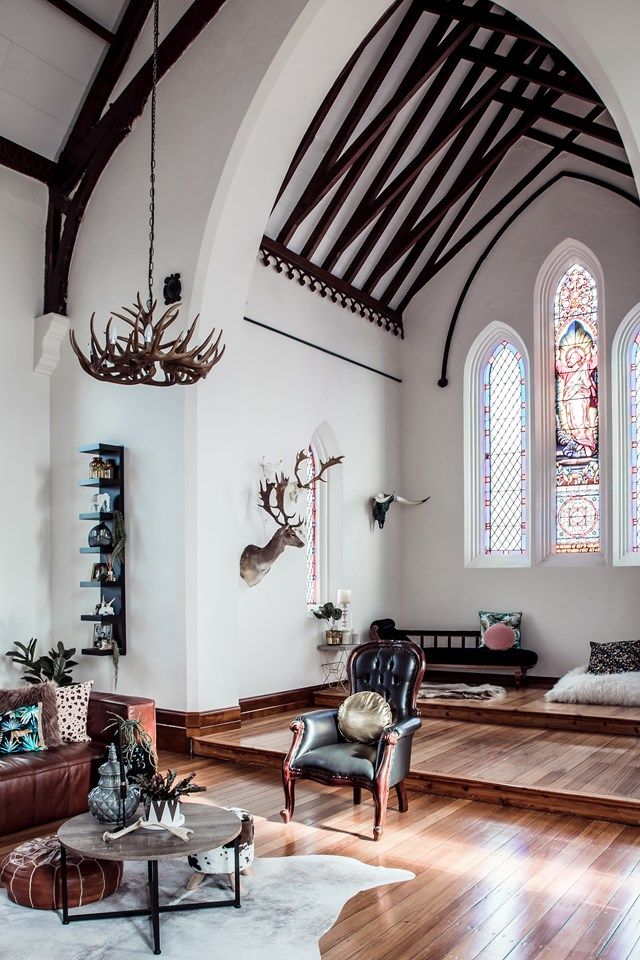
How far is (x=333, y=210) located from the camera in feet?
27.7

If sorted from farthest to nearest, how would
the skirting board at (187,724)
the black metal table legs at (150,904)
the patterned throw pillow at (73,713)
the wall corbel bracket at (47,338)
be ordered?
the wall corbel bracket at (47,338) < the skirting board at (187,724) < the patterned throw pillow at (73,713) < the black metal table legs at (150,904)

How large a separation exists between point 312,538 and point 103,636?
9.45ft

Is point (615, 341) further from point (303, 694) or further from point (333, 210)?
point (303, 694)

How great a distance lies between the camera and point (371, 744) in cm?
507

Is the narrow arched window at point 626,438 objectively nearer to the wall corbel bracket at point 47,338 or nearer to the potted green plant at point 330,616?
the potted green plant at point 330,616

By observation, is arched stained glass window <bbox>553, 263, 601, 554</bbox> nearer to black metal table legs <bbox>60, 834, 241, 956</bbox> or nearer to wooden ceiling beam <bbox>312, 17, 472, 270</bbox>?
wooden ceiling beam <bbox>312, 17, 472, 270</bbox>

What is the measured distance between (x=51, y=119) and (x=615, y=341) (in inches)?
239

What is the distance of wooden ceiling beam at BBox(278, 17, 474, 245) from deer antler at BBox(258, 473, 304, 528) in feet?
8.44

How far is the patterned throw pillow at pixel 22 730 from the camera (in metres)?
5.07

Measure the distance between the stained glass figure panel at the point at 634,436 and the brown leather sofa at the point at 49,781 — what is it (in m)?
5.90

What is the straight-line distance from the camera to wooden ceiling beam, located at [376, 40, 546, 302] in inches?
Result: 318

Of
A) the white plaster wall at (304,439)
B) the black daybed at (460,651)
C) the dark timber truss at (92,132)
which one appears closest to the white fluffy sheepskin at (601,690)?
the black daybed at (460,651)

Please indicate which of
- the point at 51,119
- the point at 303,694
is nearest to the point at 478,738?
the point at 303,694

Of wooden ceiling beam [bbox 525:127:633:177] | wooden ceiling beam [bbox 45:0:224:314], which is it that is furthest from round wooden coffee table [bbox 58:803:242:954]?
wooden ceiling beam [bbox 525:127:633:177]
